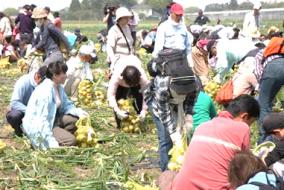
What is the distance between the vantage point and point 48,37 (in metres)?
9.79

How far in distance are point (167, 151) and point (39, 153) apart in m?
1.55

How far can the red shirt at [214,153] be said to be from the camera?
421cm

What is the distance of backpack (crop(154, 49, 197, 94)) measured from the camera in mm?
5211

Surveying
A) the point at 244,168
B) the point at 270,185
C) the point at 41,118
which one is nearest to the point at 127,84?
the point at 41,118

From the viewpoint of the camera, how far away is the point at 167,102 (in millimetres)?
5484

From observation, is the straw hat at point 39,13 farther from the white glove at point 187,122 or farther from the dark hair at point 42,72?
the white glove at point 187,122

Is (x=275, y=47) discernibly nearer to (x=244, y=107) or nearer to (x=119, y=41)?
(x=244, y=107)

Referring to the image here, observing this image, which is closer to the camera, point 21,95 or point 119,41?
point 21,95

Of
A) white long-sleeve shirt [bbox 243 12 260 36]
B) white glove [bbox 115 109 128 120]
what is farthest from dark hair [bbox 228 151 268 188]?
white long-sleeve shirt [bbox 243 12 260 36]

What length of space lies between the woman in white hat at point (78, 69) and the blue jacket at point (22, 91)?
244 cm

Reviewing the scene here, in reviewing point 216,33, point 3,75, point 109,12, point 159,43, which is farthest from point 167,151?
point 3,75

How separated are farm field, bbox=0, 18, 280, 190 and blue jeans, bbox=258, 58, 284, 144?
19.2 inches

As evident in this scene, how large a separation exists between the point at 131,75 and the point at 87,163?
137 cm

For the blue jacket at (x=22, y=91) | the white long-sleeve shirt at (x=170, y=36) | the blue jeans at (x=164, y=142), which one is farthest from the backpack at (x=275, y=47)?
the blue jacket at (x=22, y=91)
